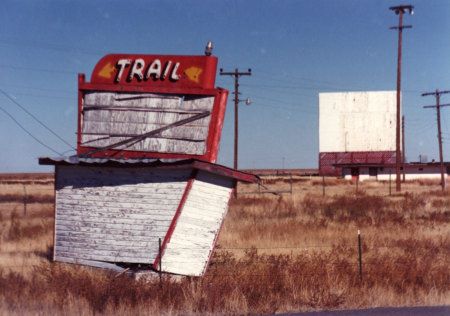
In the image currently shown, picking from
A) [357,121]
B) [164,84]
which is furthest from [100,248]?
[357,121]

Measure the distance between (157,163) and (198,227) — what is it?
5.62 ft

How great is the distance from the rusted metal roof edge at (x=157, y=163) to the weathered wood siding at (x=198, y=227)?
1.43 ft

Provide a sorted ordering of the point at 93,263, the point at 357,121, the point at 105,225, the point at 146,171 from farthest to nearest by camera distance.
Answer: the point at 357,121 < the point at 105,225 < the point at 93,263 < the point at 146,171

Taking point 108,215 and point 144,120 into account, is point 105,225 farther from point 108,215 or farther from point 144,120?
point 144,120

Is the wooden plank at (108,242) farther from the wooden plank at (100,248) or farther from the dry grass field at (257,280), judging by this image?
the dry grass field at (257,280)

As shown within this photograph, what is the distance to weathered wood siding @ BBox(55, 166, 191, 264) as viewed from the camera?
1271cm

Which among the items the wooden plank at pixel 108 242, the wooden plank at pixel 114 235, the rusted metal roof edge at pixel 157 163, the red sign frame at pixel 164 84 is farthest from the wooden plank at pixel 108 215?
the red sign frame at pixel 164 84

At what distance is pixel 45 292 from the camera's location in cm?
1037

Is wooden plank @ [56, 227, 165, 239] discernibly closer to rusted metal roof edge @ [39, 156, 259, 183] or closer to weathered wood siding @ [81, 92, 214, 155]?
rusted metal roof edge @ [39, 156, 259, 183]

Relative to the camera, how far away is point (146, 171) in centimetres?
1291

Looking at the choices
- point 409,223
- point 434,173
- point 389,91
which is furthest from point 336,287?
point 389,91

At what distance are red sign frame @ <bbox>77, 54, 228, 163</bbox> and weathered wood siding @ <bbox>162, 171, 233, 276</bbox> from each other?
771 millimetres

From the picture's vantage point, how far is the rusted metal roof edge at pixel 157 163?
12.3 metres

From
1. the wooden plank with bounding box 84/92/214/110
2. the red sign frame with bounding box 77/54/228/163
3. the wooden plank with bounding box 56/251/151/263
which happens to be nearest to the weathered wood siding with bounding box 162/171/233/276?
the wooden plank with bounding box 56/251/151/263
